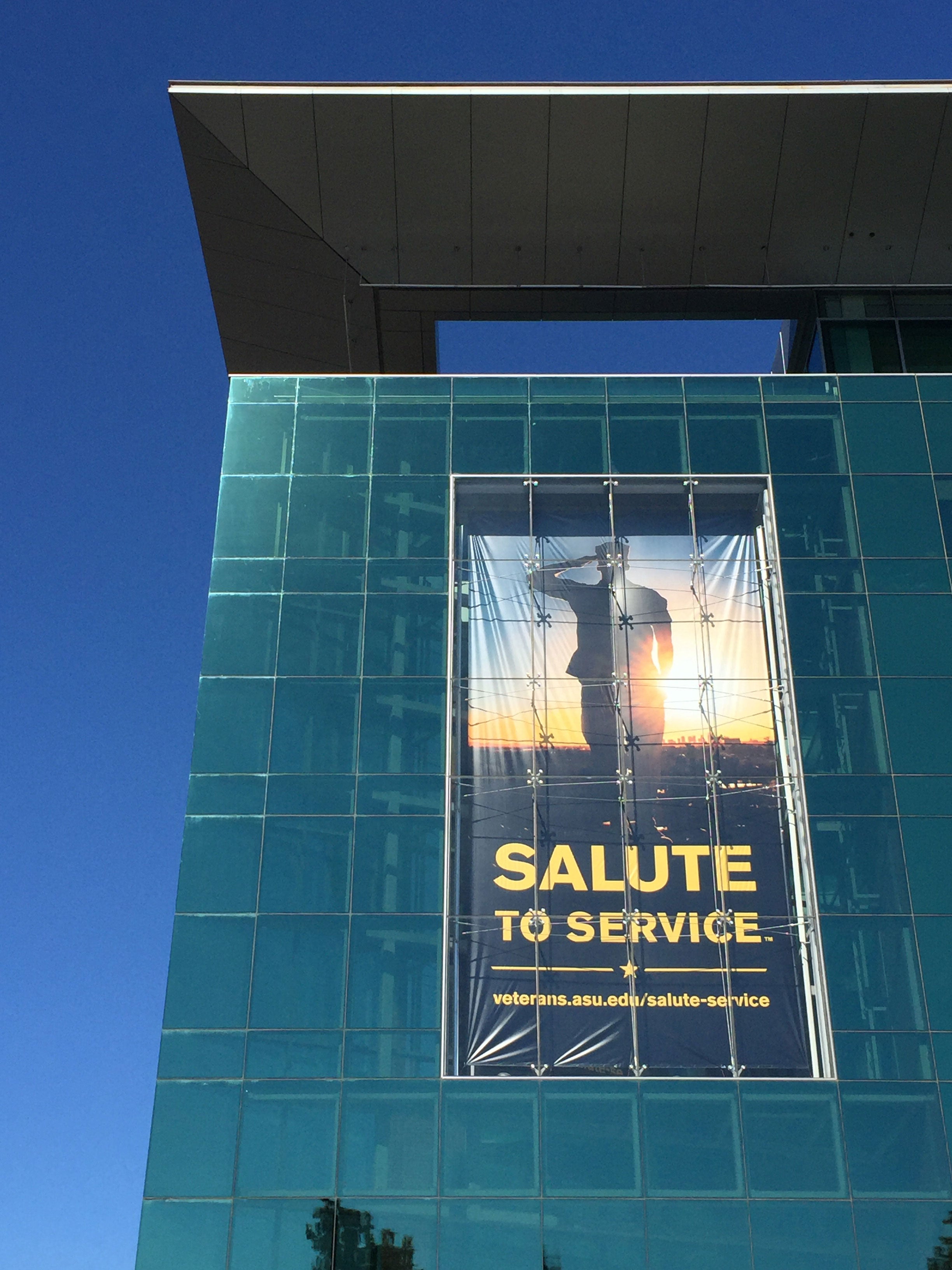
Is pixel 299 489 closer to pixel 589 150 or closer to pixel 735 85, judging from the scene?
pixel 589 150

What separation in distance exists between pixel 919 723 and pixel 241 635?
441 inches

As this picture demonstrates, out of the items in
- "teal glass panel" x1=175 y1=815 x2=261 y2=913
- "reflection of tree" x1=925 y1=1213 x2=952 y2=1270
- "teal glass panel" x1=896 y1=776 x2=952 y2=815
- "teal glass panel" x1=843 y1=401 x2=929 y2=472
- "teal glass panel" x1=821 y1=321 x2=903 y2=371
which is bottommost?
"reflection of tree" x1=925 y1=1213 x2=952 y2=1270

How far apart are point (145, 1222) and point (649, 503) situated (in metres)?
14.2

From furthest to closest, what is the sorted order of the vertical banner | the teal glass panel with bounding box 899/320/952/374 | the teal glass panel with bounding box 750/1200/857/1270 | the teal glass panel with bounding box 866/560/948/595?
the teal glass panel with bounding box 899/320/952/374 → the teal glass panel with bounding box 866/560/948/595 → the vertical banner → the teal glass panel with bounding box 750/1200/857/1270

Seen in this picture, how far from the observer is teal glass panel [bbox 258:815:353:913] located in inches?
875

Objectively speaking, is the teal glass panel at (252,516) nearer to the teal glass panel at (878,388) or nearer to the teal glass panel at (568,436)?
the teal glass panel at (568,436)

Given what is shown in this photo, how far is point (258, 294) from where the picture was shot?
31.3 meters

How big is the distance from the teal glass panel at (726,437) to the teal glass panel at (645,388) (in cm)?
39

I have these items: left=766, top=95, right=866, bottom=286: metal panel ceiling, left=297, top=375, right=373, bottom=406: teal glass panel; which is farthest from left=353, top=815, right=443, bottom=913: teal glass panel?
left=766, top=95, right=866, bottom=286: metal panel ceiling

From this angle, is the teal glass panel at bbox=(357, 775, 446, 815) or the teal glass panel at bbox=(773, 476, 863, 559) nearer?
the teal glass panel at bbox=(357, 775, 446, 815)

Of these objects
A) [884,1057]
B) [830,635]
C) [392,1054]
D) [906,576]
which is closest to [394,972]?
[392,1054]

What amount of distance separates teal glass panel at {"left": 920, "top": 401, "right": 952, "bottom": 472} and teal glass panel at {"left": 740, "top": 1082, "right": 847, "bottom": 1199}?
1131cm

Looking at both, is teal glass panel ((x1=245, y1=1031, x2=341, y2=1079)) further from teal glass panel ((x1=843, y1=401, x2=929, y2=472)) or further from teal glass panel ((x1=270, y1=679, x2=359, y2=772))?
teal glass panel ((x1=843, y1=401, x2=929, y2=472))

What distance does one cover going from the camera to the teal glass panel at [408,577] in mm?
25031
